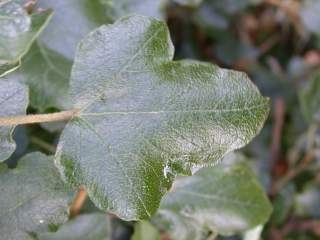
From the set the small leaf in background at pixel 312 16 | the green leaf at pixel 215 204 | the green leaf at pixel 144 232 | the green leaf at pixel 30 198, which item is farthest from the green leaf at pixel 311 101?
the green leaf at pixel 30 198

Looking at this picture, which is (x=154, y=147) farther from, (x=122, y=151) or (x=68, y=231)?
(x=68, y=231)

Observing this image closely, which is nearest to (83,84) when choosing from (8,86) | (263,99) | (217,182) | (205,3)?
(8,86)

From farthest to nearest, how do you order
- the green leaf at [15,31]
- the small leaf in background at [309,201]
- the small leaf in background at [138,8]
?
the small leaf in background at [309,201], the small leaf in background at [138,8], the green leaf at [15,31]

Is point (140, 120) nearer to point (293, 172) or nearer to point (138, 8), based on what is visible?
point (138, 8)

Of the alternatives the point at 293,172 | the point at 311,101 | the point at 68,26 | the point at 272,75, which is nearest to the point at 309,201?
the point at 293,172

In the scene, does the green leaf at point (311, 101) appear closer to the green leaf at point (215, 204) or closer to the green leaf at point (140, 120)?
the green leaf at point (215, 204)

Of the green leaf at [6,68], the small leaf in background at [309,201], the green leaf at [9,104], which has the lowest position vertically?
the small leaf in background at [309,201]
